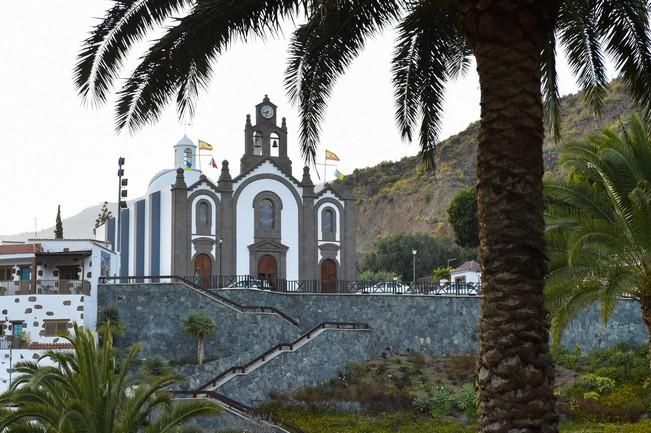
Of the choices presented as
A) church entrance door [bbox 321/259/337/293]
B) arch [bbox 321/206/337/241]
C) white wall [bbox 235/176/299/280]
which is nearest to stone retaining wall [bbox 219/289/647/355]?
white wall [bbox 235/176/299/280]

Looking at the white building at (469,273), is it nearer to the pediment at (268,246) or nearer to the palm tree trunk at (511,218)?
the pediment at (268,246)

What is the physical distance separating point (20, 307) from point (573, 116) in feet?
275

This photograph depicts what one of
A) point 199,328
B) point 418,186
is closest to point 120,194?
point 199,328

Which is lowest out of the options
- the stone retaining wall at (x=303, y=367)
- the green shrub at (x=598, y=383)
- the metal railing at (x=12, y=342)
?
the green shrub at (x=598, y=383)

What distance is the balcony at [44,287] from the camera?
138 ft

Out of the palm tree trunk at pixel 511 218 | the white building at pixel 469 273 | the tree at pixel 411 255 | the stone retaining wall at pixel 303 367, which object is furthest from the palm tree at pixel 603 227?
the tree at pixel 411 255

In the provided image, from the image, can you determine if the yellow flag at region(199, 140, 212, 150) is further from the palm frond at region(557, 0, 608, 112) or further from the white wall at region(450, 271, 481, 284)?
the palm frond at region(557, 0, 608, 112)

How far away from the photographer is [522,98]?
403 inches

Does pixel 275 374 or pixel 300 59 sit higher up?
pixel 300 59

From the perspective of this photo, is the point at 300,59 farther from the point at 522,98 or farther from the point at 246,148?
the point at 246,148

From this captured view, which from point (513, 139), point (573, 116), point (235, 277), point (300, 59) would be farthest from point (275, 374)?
point (573, 116)

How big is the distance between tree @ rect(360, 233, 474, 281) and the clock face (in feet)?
97.0

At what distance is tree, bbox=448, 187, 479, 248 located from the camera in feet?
257

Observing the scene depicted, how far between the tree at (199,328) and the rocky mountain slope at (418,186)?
65.7m
